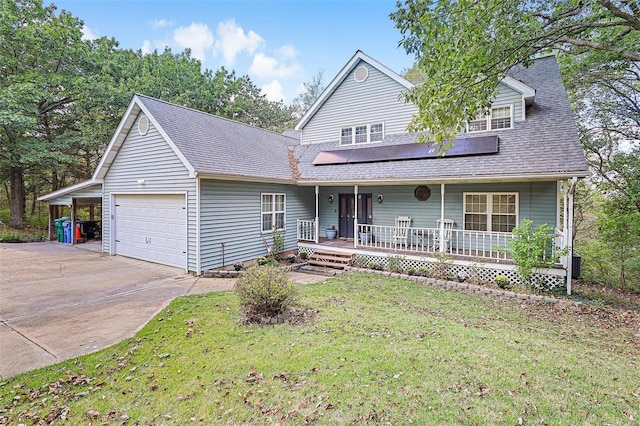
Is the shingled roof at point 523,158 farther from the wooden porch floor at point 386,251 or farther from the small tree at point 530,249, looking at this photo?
the wooden porch floor at point 386,251

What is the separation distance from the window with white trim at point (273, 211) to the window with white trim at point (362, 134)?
4.06 meters

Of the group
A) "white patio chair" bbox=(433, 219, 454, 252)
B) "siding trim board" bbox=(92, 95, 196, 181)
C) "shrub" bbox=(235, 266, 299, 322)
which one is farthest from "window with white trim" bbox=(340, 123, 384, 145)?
"shrub" bbox=(235, 266, 299, 322)

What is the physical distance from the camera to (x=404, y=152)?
11.5m

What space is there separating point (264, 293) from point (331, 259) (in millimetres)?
5958

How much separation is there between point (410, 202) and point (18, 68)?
74.0 feet

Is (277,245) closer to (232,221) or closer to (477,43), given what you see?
(232,221)

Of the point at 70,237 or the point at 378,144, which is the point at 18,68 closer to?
the point at 70,237

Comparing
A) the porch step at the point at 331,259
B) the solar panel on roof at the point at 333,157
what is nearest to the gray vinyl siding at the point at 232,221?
the porch step at the point at 331,259

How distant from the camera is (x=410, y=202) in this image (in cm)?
1186

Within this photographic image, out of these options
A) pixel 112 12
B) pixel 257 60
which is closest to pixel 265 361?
pixel 112 12

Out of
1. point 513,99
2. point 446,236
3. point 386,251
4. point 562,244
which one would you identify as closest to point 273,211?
point 386,251

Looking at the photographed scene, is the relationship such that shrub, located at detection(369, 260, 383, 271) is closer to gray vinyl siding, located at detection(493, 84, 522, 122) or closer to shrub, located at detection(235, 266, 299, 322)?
shrub, located at detection(235, 266, 299, 322)

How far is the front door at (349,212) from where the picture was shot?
42.4 feet

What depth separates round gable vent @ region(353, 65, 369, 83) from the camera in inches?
520
